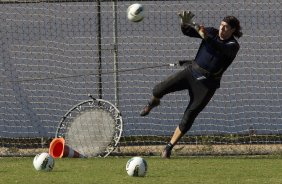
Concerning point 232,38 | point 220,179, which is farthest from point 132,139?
point 220,179

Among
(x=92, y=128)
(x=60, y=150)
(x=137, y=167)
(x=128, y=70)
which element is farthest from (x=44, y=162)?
(x=128, y=70)

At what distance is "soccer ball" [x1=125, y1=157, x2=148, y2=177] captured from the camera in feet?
30.8

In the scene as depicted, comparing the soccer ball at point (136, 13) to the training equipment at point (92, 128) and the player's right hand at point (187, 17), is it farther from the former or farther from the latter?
the training equipment at point (92, 128)

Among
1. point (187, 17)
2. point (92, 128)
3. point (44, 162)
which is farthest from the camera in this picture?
point (92, 128)

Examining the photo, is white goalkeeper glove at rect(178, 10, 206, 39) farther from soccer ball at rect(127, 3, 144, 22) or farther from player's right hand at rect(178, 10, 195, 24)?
soccer ball at rect(127, 3, 144, 22)

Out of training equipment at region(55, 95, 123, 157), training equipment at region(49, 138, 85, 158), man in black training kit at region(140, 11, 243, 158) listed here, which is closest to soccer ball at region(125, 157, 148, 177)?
man in black training kit at region(140, 11, 243, 158)

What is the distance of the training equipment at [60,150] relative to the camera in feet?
41.3

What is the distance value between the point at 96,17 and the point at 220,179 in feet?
16.4

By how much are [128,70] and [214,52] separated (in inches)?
90.8

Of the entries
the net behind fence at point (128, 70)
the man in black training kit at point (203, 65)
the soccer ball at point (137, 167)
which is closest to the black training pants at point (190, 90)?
the man in black training kit at point (203, 65)

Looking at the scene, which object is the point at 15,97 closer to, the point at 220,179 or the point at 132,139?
the point at 132,139

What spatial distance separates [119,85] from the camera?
1373 cm

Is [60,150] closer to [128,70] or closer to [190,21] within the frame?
[128,70]

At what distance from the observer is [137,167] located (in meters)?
9.40
